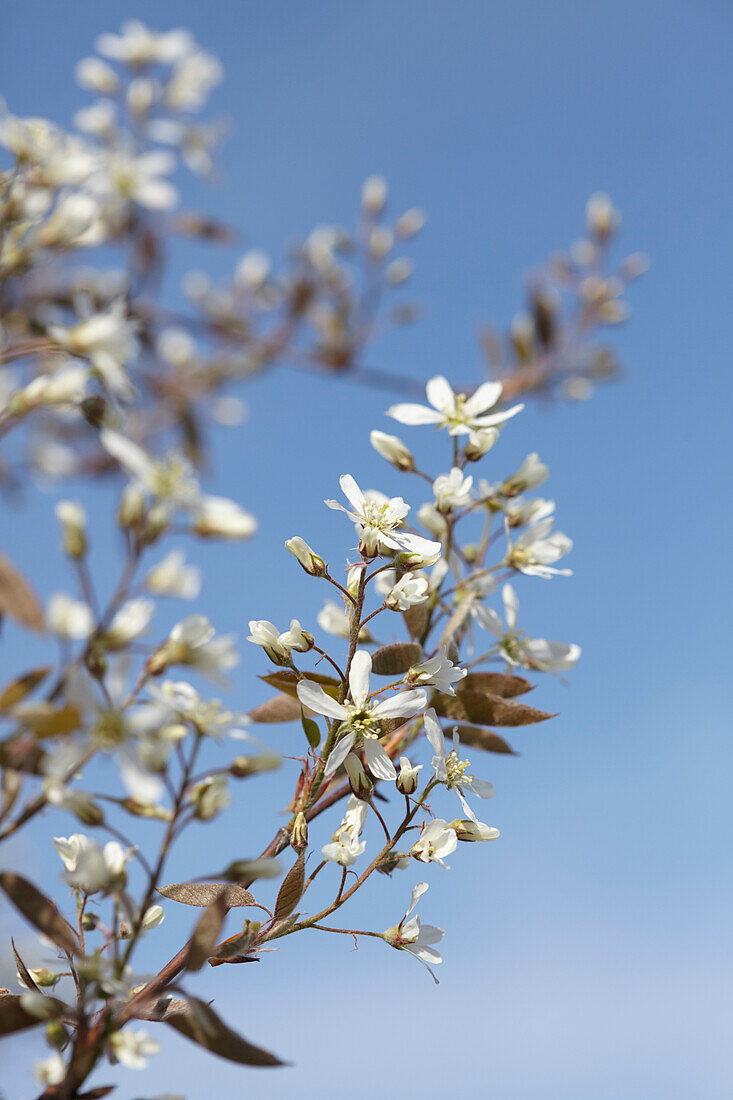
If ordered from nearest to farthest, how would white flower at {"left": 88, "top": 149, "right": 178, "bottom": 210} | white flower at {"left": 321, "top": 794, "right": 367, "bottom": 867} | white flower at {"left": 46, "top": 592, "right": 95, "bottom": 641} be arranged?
white flower at {"left": 46, "top": 592, "right": 95, "bottom": 641} < white flower at {"left": 321, "top": 794, "right": 367, "bottom": 867} < white flower at {"left": 88, "top": 149, "right": 178, "bottom": 210}

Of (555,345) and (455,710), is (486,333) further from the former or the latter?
(455,710)

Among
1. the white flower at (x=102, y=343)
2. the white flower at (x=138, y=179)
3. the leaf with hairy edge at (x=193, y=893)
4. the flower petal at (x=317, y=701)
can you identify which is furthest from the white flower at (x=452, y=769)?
the white flower at (x=138, y=179)

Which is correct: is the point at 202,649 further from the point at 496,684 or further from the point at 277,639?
the point at 496,684

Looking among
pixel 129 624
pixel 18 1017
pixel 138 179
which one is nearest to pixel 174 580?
pixel 129 624

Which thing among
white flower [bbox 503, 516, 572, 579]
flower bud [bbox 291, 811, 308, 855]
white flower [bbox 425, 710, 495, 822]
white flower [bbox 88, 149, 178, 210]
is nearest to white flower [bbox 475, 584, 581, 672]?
white flower [bbox 503, 516, 572, 579]

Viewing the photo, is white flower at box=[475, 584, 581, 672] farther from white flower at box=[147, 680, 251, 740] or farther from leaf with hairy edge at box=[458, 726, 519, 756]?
white flower at box=[147, 680, 251, 740]

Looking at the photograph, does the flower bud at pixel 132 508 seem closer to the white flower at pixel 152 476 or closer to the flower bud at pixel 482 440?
the white flower at pixel 152 476
